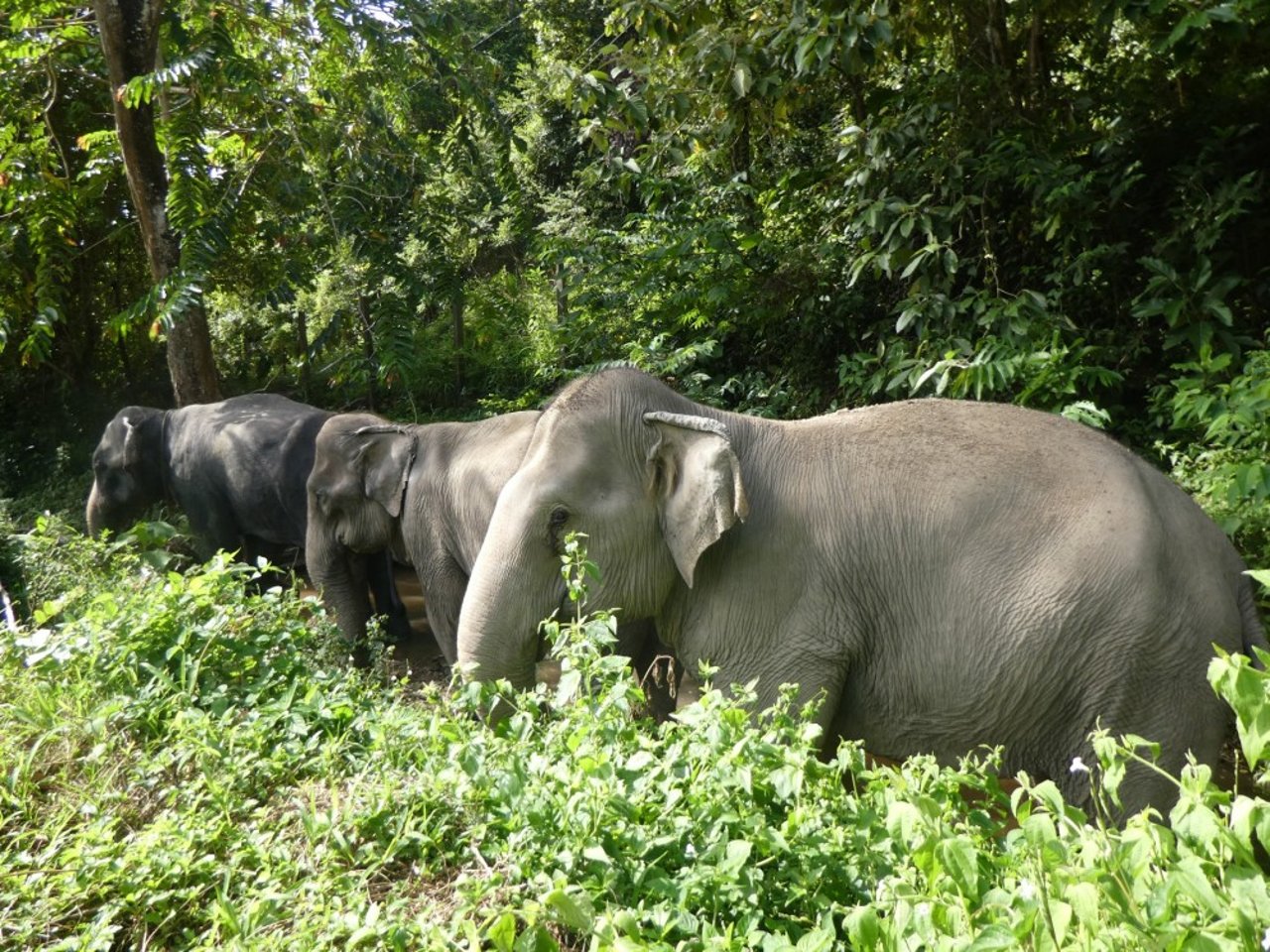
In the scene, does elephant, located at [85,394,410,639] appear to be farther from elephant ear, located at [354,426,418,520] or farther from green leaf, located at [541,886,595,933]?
green leaf, located at [541,886,595,933]

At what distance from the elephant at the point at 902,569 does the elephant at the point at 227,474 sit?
Result: 10.6 ft

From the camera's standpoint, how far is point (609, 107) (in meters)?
5.82

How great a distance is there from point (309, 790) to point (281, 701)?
0.50m

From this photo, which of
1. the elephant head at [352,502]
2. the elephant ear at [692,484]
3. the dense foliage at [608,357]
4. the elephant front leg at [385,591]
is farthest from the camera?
the elephant front leg at [385,591]

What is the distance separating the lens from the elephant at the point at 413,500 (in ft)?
16.7

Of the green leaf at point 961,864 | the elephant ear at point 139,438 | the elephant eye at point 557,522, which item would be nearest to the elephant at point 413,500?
the elephant eye at point 557,522

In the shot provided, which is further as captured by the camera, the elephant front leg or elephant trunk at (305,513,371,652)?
the elephant front leg

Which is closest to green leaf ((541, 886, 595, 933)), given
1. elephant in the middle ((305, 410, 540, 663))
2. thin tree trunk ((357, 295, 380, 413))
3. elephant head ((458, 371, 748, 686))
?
elephant head ((458, 371, 748, 686))

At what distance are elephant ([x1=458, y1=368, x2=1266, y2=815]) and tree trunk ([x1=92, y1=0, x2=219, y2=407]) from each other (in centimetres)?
507

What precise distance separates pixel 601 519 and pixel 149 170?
6053mm

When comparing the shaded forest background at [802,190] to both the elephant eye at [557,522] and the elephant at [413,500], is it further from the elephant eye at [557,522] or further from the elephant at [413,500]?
the elephant eye at [557,522]

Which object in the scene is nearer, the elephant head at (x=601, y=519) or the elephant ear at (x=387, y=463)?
the elephant head at (x=601, y=519)

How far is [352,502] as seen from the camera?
5.87m

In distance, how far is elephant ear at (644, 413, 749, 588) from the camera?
3379mm
